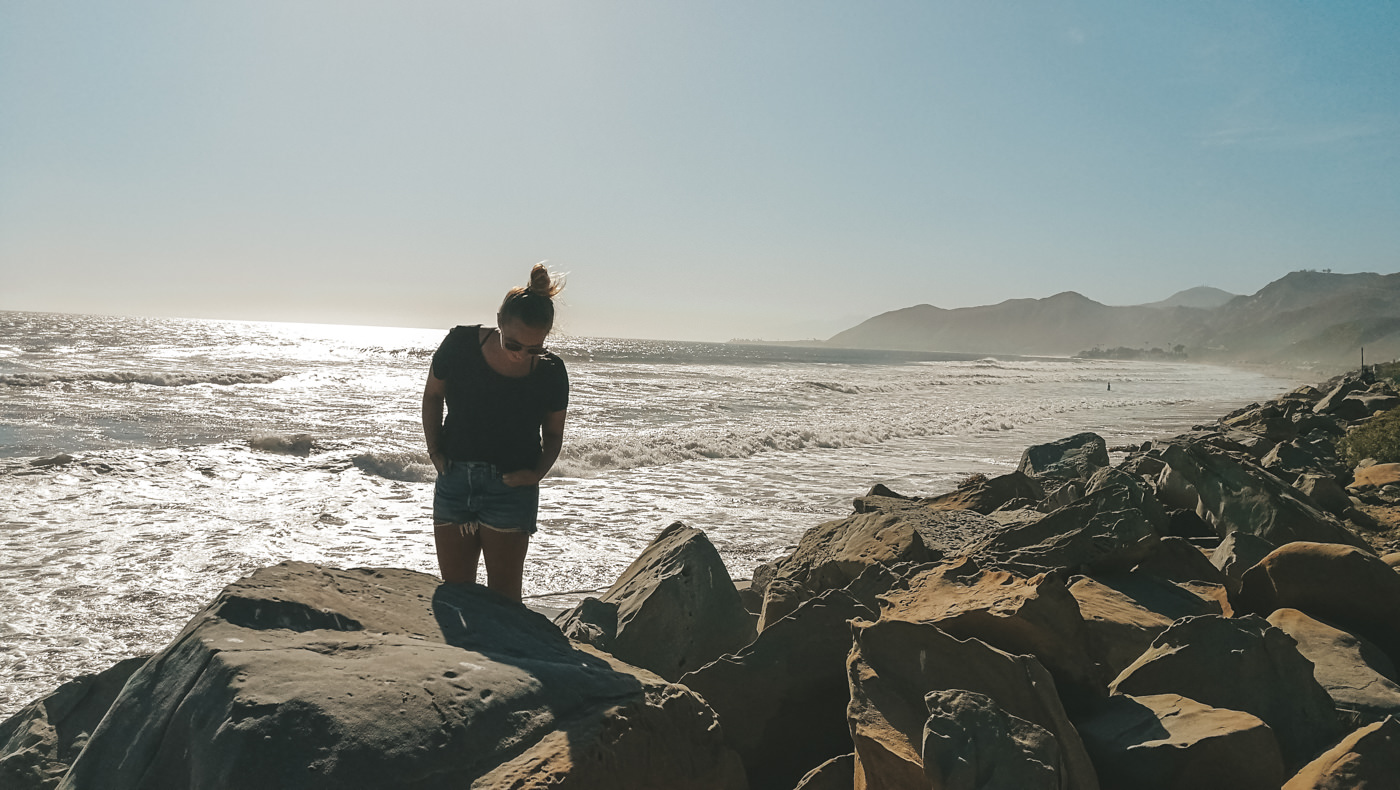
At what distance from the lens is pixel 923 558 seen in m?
4.39

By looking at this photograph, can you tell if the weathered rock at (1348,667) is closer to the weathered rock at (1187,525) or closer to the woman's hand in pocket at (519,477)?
the weathered rock at (1187,525)

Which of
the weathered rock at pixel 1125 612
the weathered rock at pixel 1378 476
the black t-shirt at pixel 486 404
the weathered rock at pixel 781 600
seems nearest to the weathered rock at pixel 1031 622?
the weathered rock at pixel 1125 612

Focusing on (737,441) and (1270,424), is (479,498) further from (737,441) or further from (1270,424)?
(1270,424)

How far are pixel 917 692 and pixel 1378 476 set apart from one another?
323 inches

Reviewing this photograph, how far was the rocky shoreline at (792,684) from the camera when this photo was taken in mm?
1882

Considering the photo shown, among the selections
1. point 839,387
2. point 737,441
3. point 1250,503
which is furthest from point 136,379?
point 1250,503

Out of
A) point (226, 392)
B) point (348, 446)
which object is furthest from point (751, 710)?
point (226, 392)

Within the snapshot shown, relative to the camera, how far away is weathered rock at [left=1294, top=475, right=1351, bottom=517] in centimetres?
660

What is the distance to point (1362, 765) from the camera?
2045 millimetres

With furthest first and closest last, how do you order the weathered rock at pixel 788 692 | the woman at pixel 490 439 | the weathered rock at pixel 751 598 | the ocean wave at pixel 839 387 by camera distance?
the ocean wave at pixel 839 387 → the weathered rock at pixel 751 598 → the woman at pixel 490 439 → the weathered rock at pixel 788 692

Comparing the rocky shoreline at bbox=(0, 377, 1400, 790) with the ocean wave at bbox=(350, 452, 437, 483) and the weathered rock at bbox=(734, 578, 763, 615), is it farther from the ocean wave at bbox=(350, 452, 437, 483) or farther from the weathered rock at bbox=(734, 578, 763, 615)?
the ocean wave at bbox=(350, 452, 437, 483)

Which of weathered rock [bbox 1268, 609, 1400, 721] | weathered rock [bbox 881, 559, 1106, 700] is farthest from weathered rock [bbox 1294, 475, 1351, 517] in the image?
weathered rock [bbox 881, 559, 1106, 700]

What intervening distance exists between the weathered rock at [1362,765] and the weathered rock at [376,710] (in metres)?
1.48

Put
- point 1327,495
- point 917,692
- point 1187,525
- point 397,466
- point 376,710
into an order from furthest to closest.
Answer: point 397,466 < point 1327,495 < point 1187,525 < point 917,692 < point 376,710
